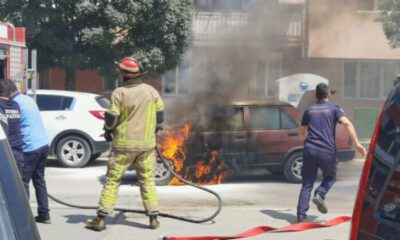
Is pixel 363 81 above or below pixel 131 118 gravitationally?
above

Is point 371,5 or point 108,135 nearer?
point 108,135

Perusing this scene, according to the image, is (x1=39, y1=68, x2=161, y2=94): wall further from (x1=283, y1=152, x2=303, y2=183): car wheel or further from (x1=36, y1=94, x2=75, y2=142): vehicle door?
(x1=283, y1=152, x2=303, y2=183): car wheel

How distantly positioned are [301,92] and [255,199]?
9387mm

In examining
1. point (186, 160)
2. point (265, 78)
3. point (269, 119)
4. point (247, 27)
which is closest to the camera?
point (186, 160)

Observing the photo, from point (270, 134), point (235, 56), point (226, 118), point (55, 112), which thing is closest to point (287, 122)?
point (270, 134)

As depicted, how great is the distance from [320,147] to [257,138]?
3.14 m

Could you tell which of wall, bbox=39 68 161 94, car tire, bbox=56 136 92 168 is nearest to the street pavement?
car tire, bbox=56 136 92 168

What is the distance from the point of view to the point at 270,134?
1003 cm

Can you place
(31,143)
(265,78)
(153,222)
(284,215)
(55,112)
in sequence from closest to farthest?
1. (31,143)
2. (153,222)
3. (284,215)
4. (265,78)
5. (55,112)

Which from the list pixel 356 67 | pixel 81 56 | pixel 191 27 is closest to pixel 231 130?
pixel 191 27

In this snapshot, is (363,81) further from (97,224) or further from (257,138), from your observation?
(97,224)

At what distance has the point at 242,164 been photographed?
988cm

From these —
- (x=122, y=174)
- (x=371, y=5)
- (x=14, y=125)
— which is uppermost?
(x=371, y=5)

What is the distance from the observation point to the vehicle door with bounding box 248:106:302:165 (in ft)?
32.6
